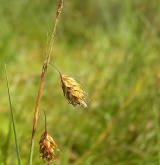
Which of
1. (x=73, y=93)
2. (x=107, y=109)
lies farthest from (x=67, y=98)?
(x=107, y=109)

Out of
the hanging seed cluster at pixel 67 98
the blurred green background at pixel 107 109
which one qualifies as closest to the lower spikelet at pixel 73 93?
the hanging seed cluster at pixel 67 98

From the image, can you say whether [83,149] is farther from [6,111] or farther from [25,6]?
[25,6]

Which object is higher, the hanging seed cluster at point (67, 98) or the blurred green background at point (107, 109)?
the blurred green background at point (107, 109)

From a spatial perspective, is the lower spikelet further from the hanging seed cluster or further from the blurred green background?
the blurred green background

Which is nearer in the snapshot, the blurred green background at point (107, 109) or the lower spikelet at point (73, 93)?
the lower spikelet at point (73, 93)

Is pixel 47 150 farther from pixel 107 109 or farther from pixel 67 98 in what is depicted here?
pixel 107 109

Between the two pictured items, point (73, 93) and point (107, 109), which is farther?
point (107, 109)

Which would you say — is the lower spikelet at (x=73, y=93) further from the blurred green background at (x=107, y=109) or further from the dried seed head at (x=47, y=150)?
the blurred green background at (x=107, y=109)

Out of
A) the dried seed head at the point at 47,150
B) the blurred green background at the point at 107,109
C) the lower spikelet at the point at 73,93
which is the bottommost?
the dried seed head at the point at 47,150
